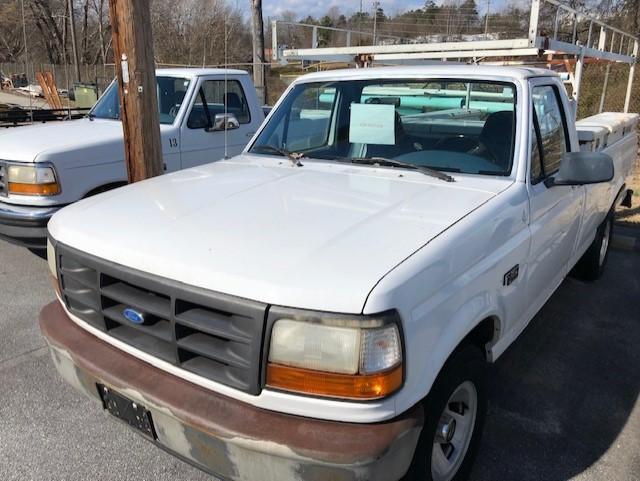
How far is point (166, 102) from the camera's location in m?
6.44

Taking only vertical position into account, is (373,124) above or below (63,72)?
above

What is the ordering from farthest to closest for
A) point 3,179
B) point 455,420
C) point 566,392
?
point 3,179, point 566,392, point 455,420

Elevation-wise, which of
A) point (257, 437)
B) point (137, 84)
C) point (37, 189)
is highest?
point (137, 84)

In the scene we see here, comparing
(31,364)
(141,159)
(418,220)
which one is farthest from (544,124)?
(31,364)

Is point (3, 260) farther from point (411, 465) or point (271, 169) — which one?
point (411, 465)

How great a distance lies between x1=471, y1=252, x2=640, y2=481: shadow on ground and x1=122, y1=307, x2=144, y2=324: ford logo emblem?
177cm

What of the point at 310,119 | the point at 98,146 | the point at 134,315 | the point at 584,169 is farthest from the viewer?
the point at 98,146

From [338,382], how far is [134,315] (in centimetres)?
89

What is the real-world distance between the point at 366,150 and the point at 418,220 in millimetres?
1145

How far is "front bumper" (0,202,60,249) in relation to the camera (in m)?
4.85

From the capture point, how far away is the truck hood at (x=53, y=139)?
4.95 m

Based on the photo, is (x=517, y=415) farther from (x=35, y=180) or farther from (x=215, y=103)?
(x=215, y=103)

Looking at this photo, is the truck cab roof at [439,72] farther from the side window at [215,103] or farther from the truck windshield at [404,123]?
the side window at [215,103]

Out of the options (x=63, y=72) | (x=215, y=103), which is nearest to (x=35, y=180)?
(x=215, y=103)
